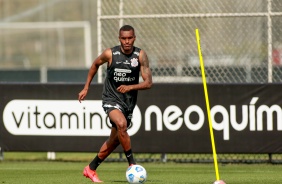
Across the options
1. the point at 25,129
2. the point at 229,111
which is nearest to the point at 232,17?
the point at 229,111

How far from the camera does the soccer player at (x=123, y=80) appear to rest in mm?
13844

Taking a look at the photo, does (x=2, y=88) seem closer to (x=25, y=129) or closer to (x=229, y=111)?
(x=25, y=129)

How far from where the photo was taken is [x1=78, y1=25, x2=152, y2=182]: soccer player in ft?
45.4

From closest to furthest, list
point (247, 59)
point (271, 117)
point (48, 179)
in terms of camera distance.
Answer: point (48, 179)
point (271, 117)
point (247, 59)

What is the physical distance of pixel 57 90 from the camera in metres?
18.3

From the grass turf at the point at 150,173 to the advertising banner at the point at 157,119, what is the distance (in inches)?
14.9

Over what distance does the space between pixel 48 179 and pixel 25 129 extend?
363 cm

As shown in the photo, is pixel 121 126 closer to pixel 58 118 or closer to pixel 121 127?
pixel 121 127

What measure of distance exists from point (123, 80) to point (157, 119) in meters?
3.91

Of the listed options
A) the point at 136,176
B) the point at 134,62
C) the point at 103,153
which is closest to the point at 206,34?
the point at 134,62

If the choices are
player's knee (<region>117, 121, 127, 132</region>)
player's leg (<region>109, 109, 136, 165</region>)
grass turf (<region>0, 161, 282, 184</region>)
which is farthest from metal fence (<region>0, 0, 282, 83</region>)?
player's knee (<region>117, 121, 127, 132</region>)


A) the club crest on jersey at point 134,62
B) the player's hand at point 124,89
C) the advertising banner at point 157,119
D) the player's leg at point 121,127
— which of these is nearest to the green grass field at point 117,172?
the advertising banner at point 157,119

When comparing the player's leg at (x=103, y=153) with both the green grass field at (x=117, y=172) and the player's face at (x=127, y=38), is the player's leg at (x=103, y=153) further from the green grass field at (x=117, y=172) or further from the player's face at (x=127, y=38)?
the player's face at (x=127, y=38)

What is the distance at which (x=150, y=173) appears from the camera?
52.7 feet
